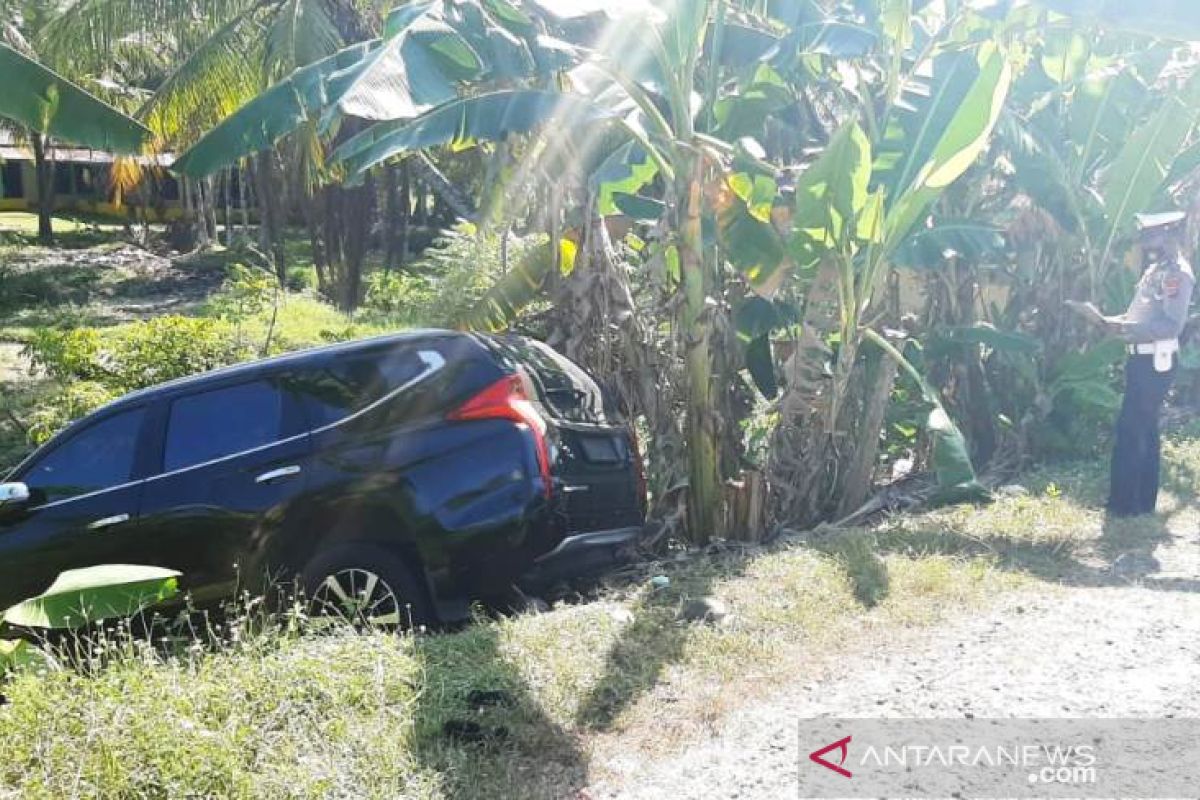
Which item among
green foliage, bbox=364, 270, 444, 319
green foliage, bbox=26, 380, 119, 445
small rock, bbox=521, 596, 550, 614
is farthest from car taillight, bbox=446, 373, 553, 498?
green foliage, bbox=364, 270, 444, 319

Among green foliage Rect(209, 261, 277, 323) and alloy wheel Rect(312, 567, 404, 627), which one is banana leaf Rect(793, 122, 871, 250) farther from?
green foliage Rect(209, 261, 277, 323)

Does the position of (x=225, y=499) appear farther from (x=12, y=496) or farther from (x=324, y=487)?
(x=12, y=496)

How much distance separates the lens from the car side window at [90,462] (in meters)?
5.55

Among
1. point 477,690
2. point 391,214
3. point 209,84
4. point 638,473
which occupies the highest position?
point 209,84

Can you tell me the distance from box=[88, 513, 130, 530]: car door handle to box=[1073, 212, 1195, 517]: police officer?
6111mm

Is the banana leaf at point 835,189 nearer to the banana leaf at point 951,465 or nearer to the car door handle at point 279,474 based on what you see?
the banana leaf at point 951,465

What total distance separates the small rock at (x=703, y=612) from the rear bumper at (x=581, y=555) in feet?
2.41

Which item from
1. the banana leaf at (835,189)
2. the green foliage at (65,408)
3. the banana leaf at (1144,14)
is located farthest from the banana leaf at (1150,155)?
the green foliage at (65,408)

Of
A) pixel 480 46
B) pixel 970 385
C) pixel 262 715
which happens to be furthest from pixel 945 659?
pixel 970 385

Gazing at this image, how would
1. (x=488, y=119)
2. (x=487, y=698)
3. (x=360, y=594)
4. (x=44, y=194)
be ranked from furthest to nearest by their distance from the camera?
1. (x=44, y=194)
2. (x=488, y=119)
3. (x=360, y=594)
4. (x=487, y=698)

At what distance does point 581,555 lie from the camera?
5.78 metres

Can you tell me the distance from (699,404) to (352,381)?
2581 mm

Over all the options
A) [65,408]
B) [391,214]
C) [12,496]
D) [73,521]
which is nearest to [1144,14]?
[73,521]

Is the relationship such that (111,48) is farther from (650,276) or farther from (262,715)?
(262,715)
